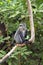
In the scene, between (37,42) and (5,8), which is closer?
(5,8)

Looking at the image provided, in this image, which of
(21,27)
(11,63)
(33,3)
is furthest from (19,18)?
(11,63)

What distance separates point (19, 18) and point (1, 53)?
0.38 m

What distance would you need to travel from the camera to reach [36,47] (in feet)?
8.71

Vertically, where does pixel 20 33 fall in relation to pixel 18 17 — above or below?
below

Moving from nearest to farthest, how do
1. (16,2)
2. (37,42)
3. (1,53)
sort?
(1,53) → (16,2) → (37,42)

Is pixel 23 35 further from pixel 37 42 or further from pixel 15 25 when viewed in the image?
pixel 37 42

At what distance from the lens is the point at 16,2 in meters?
2.45

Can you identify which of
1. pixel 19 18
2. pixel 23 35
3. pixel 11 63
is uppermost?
pixel 19 18

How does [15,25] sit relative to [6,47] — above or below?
above

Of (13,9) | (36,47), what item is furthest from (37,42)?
(13,9)

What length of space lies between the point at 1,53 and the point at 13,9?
1.45ft

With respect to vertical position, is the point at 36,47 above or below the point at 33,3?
below

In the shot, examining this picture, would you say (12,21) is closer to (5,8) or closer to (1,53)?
(5,8)

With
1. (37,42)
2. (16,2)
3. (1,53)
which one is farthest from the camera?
(37,42)
